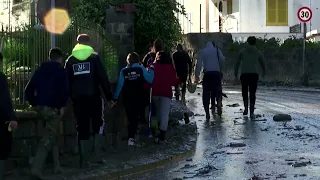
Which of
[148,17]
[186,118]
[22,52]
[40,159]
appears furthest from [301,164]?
[148,17]

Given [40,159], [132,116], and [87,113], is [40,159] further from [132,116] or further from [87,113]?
[132,116]

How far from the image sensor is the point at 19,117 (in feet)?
32.1

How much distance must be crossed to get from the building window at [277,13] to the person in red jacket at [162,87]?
3521 centimetres

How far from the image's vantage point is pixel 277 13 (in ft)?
154

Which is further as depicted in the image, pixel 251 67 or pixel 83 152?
pixel 251 67

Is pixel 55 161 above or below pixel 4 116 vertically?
below

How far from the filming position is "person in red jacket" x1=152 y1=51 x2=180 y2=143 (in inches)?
492

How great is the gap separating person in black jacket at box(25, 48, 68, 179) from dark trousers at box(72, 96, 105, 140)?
1.64 ft

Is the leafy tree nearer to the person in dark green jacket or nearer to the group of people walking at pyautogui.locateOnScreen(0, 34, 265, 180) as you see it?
the person in dark green jacket

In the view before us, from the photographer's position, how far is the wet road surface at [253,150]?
32.2 feet

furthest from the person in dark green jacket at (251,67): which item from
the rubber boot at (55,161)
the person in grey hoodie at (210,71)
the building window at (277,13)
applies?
the building window at (277,13)

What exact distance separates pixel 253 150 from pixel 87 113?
3.14 m

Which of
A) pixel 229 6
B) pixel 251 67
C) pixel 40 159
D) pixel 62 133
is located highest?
pixel 229 6

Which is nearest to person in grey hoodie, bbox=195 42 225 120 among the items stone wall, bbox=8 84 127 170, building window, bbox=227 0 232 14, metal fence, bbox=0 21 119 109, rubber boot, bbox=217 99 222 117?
rubber boot, bbox=217 99 222 117
